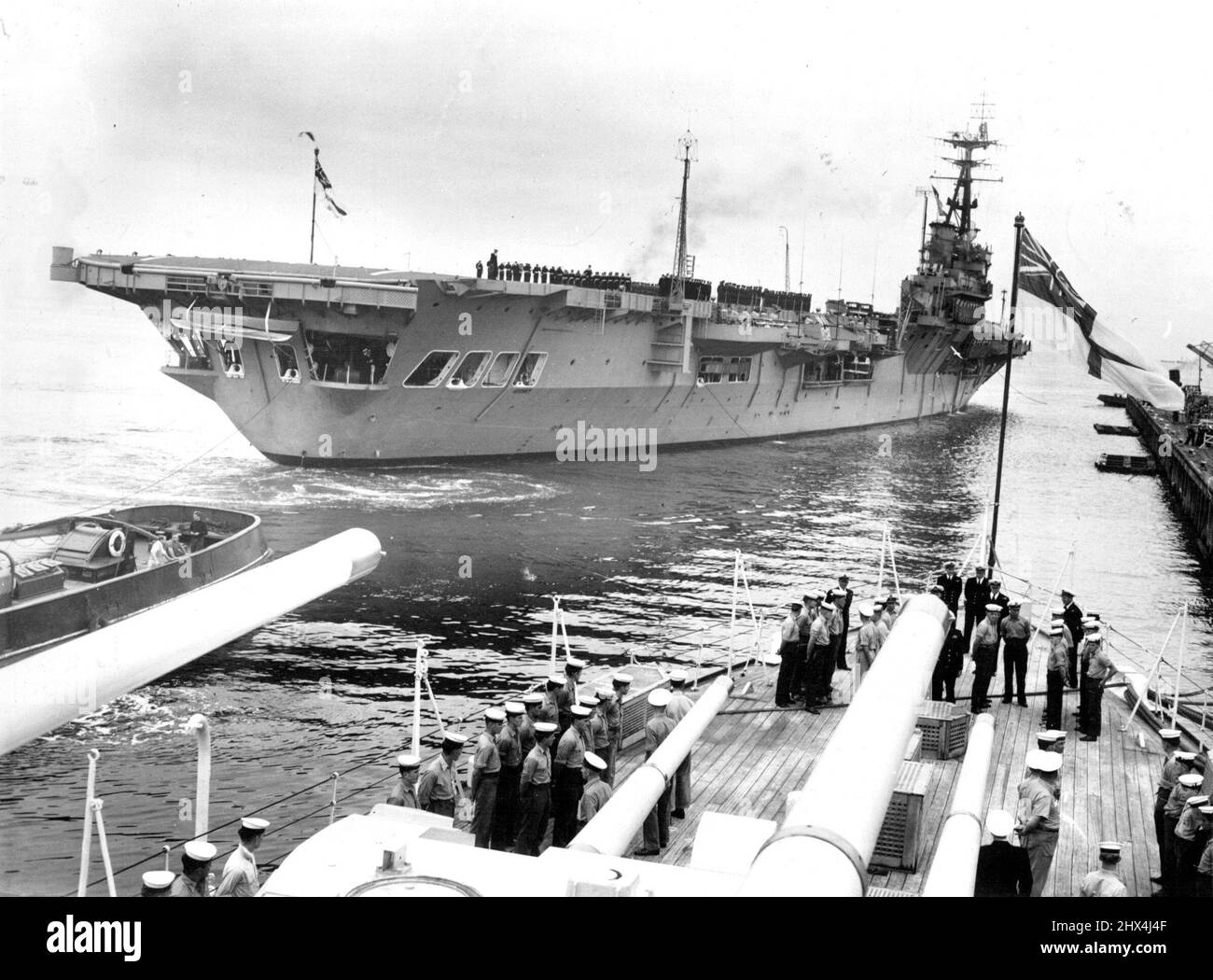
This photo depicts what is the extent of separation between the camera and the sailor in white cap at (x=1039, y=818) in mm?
6500

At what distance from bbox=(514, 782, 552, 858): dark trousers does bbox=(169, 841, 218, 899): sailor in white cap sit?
2.50 metres

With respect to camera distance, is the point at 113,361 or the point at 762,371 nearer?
the point at 762,371

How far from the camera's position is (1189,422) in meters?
57.5

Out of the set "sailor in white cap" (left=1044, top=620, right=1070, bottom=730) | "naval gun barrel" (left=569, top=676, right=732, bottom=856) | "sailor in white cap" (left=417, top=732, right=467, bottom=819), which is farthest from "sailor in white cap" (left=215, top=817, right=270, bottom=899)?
"sailor in white cap" (left=1044, top=620, right=1070, bottom=730)

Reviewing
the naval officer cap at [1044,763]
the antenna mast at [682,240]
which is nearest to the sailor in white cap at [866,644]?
the naval officer cap at [1044,763]

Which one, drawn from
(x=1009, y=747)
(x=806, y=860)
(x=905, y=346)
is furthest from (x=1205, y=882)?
(x=905, y=346)

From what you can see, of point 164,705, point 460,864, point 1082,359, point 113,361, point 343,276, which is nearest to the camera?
point 460,864

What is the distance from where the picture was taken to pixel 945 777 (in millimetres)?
8617

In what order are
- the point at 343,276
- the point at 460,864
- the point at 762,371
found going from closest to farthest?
the point at 460,864, the point at 343,276, the point at 762,371

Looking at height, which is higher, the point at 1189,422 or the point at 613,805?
the point at 1189,422

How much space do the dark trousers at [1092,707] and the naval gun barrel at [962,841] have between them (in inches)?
165
